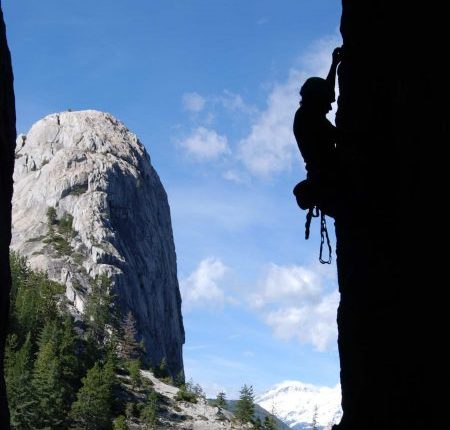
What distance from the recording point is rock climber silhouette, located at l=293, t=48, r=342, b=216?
34.8ft

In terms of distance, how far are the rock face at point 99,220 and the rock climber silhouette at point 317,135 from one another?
116500 millimetres

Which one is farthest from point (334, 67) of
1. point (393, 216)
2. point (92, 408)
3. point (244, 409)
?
point (244, 409)

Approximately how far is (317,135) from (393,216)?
81.8 inches

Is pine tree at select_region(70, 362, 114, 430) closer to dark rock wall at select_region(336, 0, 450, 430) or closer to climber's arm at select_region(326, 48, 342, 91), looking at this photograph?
dark rock wall at select_region(336, 0, 450, 430)

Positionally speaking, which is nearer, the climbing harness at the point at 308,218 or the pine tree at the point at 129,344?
the climbing harness at the point at 308,218

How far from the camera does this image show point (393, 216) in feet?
31.3

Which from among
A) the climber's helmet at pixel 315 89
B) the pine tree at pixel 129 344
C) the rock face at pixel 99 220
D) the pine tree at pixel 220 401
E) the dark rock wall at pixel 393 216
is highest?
the rock face at pixel 99 220

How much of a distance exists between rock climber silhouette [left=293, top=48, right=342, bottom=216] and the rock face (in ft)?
382

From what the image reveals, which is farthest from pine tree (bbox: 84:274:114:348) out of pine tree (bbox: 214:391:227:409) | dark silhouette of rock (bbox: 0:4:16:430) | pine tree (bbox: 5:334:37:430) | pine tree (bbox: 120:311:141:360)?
dark silhouette of rock (bbox: 0:4:16:430)

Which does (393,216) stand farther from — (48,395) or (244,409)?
(244,409)

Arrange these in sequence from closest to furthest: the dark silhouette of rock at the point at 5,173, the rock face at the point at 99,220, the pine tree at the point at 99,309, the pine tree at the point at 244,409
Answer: the dark silhouette of rock at the point at 5,173 → the pine tree at the point at 244,409 → the pine tree at the point at 99,309 → the rock face at the point at 99,220

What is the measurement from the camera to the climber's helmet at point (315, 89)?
10617 mm

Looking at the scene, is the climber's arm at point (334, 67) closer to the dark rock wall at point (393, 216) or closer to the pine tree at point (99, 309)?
the dark rock wall at point (393, 216)

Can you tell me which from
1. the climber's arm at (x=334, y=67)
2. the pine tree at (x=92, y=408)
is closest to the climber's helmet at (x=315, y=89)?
the climber's arm at (x=334, y=67)
